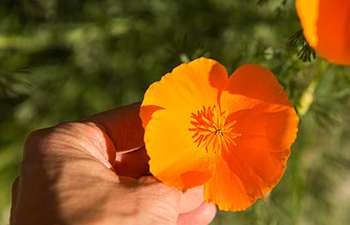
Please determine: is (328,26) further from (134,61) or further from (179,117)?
(134,61)

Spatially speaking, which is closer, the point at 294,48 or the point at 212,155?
the point at 212,155

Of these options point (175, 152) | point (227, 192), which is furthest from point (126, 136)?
point (227, 192)

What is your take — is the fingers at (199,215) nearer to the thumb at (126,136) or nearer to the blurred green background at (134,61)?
the thumb at (126,136)

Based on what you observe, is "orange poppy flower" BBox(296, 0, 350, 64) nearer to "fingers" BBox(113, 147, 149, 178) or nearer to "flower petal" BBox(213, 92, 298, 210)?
"flower petal" BBox(213, 92, 298, 210)

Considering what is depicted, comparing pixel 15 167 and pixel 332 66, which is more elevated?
pixel 332 66

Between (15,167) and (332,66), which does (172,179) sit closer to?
(332,66)

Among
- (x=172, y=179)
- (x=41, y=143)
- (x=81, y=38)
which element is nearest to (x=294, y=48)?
(x=172, y=179)
